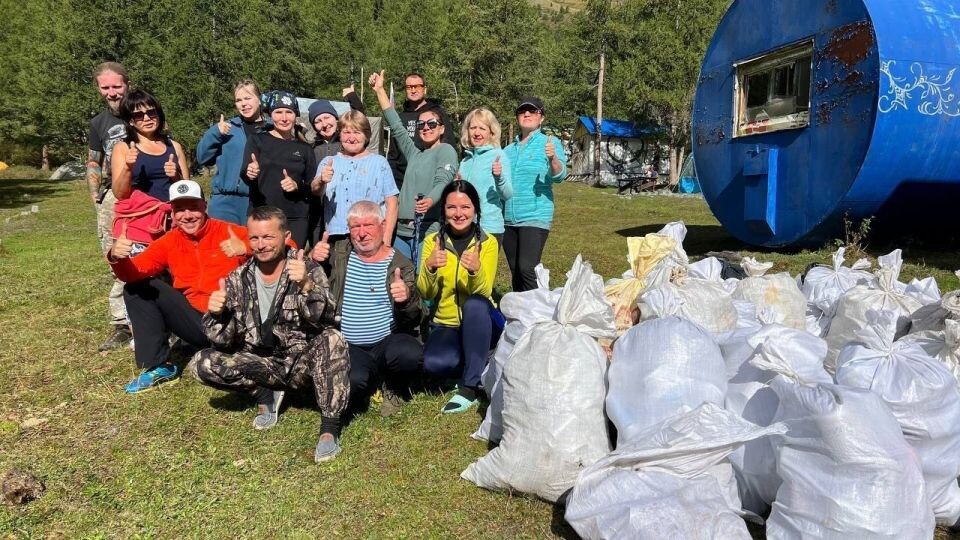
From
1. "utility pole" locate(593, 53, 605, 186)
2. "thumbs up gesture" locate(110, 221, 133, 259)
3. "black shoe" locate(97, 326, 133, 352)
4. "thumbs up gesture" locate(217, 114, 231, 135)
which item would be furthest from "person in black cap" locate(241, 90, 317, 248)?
"utility pole" locate(593, 53, 605, 186)

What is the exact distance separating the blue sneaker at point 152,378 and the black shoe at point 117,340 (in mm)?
837

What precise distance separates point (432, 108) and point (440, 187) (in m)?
0.71

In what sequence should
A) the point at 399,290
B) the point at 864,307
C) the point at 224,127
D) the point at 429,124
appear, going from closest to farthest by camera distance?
the point at 864,307
the point at 399,290
the point at 429,124
the point at 224,127

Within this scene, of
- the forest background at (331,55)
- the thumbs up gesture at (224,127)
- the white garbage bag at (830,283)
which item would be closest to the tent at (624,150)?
the forest background at (331,55)

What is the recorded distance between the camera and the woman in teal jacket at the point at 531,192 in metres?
4.41

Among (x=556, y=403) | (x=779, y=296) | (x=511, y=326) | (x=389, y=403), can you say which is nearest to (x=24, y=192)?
(x=389, y=403)

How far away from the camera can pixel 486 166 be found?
4316 mm

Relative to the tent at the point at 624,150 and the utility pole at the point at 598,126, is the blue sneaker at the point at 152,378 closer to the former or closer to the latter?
the utility pole at the point at 598,126

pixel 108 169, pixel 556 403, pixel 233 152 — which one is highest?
pixel 233 152

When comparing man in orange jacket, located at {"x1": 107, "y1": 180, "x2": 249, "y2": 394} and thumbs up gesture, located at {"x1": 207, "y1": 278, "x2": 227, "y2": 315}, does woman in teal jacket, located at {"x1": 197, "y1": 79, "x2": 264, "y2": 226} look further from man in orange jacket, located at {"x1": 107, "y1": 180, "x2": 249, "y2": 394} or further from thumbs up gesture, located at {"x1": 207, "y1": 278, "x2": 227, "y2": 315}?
thumbs up gesture, located at {"x1": 207, "y1": 278, "x2": 227, "y2": 315}

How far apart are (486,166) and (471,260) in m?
1.10

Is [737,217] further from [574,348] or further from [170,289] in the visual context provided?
[170,289]

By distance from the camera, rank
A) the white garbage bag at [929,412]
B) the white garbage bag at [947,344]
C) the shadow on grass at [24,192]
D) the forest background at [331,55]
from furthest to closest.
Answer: the forest background at [331,55]
the shadow on grass at [24,192]
the white garbage bag at [947,344]
the white garbage bag at [929,412]

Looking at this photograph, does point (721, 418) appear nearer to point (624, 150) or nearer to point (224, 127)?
point (224, 127)
